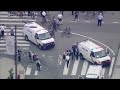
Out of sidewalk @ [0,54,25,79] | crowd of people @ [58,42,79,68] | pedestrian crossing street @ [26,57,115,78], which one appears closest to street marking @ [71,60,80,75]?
pedestrian crossing street @ [26,57,115,78]

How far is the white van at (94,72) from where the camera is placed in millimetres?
21562

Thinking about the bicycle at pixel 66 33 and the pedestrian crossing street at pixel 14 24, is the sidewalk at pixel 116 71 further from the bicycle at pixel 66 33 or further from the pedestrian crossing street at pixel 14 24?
the pedestrian crossing street at pixel 14 24

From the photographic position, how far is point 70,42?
89.0 ft

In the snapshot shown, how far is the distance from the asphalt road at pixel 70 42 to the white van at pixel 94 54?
502 mm

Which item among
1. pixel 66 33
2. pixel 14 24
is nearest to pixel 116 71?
pixel 66 33

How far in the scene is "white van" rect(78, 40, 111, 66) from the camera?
24.5 metres

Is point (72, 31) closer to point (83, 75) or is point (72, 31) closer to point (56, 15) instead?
point (56, 15)

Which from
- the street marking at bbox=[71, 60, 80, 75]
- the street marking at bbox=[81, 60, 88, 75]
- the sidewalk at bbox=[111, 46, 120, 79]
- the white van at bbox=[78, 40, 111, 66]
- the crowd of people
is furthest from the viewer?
the crowd of people

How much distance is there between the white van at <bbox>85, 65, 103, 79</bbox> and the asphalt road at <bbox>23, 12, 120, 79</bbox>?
628 millimetres

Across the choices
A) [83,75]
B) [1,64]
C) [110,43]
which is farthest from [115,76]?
[1,64]

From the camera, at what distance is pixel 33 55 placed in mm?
24797

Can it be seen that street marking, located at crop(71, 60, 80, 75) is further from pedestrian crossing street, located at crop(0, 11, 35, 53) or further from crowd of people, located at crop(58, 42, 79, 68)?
pedestrian crossing street, located at crop(0, 11, 35, 53)

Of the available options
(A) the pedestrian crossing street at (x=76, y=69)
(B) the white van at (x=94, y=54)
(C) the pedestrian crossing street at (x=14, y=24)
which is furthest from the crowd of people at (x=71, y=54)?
(C) the pedestrian crossing street at (x=14, y=24)

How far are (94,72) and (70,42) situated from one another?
5177 mm
